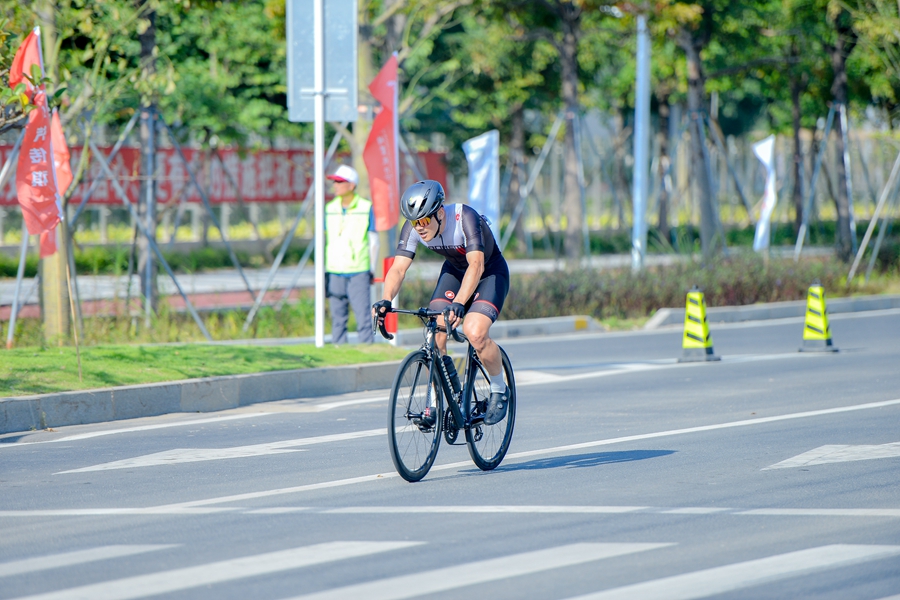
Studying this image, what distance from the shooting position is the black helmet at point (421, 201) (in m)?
7.37

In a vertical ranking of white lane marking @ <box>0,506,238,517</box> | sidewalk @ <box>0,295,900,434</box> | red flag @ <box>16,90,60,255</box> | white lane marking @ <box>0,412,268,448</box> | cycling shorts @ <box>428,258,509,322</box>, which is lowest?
white lane marking @ <box>0,506,238,517</box>

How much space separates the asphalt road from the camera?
5348mm

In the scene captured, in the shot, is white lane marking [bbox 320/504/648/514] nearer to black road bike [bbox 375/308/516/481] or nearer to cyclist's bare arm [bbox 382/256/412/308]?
black road bike [bbox 375/308/516/481]

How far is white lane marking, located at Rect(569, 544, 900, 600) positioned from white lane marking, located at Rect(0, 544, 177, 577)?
2.13m

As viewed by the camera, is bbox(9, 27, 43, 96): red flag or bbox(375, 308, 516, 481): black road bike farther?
bbox(9, 27, 43, 96): red flag

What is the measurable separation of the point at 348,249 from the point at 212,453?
5219 millimetres

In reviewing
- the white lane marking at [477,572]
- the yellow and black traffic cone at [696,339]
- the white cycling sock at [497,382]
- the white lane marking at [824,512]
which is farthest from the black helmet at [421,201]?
the yellow and black traffic cone at [696,339]

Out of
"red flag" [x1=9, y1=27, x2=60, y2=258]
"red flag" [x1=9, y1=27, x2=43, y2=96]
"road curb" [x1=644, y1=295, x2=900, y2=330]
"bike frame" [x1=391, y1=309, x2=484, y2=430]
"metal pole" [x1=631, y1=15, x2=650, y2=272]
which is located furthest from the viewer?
"metal pole" [x1=631, y1=15, x2=650, y2=272]

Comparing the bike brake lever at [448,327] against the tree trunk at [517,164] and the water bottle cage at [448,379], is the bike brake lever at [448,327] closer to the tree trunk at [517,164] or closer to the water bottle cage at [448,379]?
the water bottle cage at [448,379]

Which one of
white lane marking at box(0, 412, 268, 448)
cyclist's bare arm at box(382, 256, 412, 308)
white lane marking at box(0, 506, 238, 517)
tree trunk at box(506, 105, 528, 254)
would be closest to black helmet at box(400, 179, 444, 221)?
cyclist's bare arm at box(382, 256, 412, 308)

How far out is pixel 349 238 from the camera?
13.8 metres

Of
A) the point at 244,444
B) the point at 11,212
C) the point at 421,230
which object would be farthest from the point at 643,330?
the point at 11,212

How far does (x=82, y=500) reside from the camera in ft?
23.5

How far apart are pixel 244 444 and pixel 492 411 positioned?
2239 millimetres
